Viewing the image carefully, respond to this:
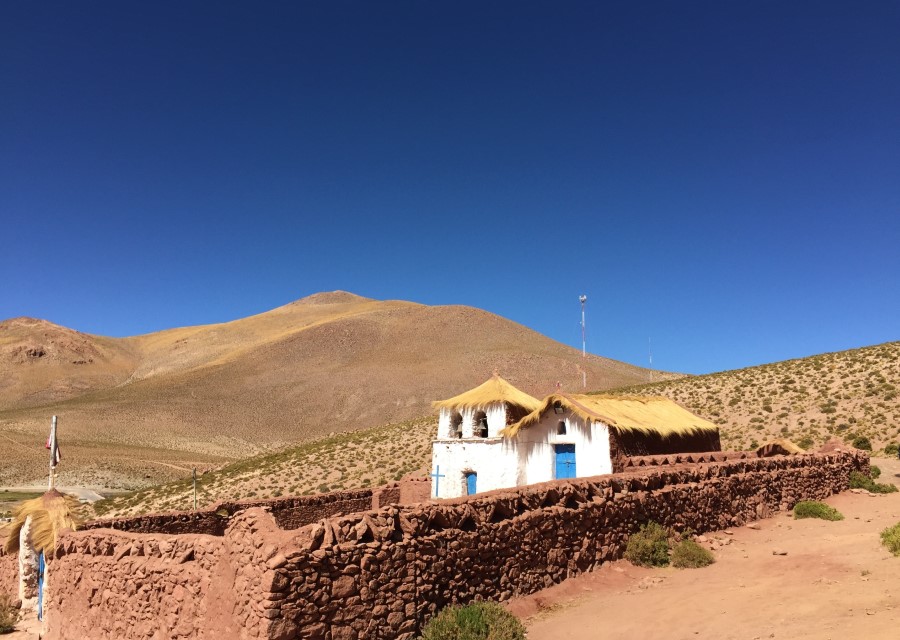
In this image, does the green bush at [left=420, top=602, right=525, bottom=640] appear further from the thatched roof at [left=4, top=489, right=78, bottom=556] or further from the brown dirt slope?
the brown dirt slope

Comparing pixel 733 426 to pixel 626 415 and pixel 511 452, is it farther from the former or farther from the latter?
pixel 511 452

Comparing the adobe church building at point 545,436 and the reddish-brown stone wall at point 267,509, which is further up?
the adobe church building at point 545,436

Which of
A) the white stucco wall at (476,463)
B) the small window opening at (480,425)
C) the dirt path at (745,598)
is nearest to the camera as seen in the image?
the dirt path at (745,598)

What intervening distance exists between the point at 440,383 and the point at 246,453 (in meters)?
31.0

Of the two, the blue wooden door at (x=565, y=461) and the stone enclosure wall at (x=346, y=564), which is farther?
the blue wooden door at (x=565, y=461)

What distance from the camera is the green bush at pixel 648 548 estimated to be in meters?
10.9

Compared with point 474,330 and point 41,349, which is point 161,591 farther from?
point 41,349

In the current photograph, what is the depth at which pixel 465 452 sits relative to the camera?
22.6 metres

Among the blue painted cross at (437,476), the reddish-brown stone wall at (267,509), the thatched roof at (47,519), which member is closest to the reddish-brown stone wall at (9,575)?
the thatched roof at (47,519)

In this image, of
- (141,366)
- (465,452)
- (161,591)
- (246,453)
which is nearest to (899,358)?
(465,452)

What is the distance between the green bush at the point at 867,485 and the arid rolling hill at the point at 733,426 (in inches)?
382

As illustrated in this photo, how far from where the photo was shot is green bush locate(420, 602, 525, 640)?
7223 millimetres

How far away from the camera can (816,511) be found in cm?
1494

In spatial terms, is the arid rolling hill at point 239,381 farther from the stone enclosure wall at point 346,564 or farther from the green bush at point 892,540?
the green bush at point 892,540
